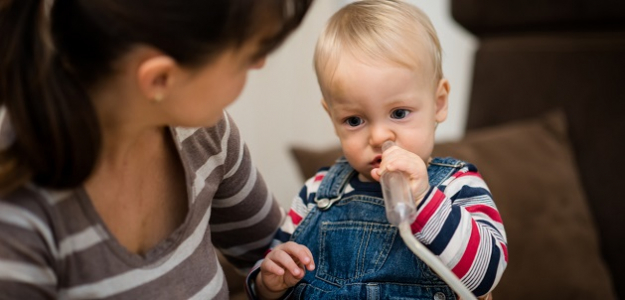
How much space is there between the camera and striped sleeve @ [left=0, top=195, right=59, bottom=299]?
71 cm

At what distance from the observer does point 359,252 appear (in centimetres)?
94

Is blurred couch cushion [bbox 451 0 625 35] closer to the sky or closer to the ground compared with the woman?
closer to the ground

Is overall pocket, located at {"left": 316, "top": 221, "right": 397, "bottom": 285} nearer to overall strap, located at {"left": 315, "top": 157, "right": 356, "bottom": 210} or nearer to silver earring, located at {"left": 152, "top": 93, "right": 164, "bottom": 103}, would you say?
overall strap, located at {"left": 315, "top": 157, "right": 356, "bottom": 210}

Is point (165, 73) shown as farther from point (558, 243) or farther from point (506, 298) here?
point (558, 243)

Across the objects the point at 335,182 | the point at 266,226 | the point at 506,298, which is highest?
the point at 335,182

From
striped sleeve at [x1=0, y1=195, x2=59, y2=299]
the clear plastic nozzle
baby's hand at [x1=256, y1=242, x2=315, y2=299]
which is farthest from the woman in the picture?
the clear plastic nozzle

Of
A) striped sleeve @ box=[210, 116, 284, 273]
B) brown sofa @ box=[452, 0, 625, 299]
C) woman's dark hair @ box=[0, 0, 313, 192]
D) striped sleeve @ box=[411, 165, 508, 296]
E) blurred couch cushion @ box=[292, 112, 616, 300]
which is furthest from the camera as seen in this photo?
brown sofa @ box=[452, 0, 625, 299]

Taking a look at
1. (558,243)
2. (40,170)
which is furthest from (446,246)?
(558,243)

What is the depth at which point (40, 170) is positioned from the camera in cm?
71

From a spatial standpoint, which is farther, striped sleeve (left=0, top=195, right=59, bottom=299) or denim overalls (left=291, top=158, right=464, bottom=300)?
denim overalls (left=291, top=158, right=464, bottom=300)

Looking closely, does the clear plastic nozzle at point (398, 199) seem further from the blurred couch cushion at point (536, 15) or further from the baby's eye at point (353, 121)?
the blurred couch cushion at point (536, 15)

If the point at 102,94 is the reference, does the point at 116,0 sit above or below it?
above

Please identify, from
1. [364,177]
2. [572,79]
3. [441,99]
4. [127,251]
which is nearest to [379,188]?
[364,177]

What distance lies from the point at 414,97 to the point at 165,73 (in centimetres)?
34
